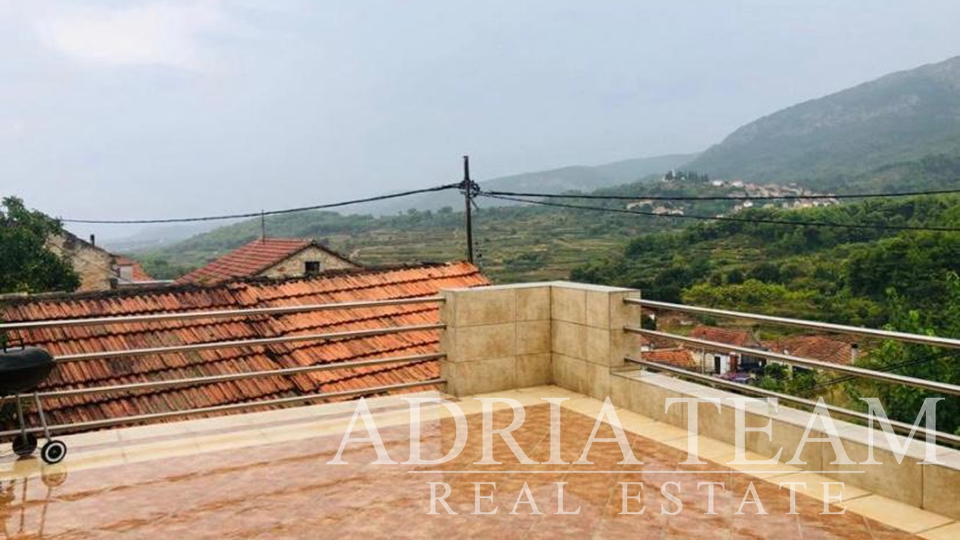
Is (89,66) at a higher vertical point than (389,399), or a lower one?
higher

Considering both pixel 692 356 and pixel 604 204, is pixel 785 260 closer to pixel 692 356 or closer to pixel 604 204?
pixel 692 356

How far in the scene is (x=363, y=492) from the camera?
13.2 feet

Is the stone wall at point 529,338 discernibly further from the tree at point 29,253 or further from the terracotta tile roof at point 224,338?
the tree at point 29,253

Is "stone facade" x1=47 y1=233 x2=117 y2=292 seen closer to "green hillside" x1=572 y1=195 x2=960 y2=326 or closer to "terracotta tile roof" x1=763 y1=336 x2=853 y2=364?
"green hillside" x1=572 y1=195 x2=960 y2=326

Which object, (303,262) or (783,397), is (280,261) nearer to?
(303,262)

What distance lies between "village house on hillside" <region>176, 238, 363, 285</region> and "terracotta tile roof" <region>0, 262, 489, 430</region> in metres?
11.6

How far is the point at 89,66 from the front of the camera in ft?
97.0

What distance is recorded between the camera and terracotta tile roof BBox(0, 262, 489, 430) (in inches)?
307

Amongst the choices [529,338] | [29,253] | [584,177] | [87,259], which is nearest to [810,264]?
[87,259]

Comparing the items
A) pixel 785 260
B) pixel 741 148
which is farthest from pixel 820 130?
pixel 785 260

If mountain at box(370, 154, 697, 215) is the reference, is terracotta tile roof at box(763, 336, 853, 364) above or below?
below

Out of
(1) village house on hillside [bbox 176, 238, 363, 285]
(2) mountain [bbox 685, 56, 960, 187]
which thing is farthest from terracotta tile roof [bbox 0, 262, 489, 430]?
(2) mountain [bbox 685, 56, 960, 187]

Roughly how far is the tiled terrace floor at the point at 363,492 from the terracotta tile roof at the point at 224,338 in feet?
9.60

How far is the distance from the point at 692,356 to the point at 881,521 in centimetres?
2519
